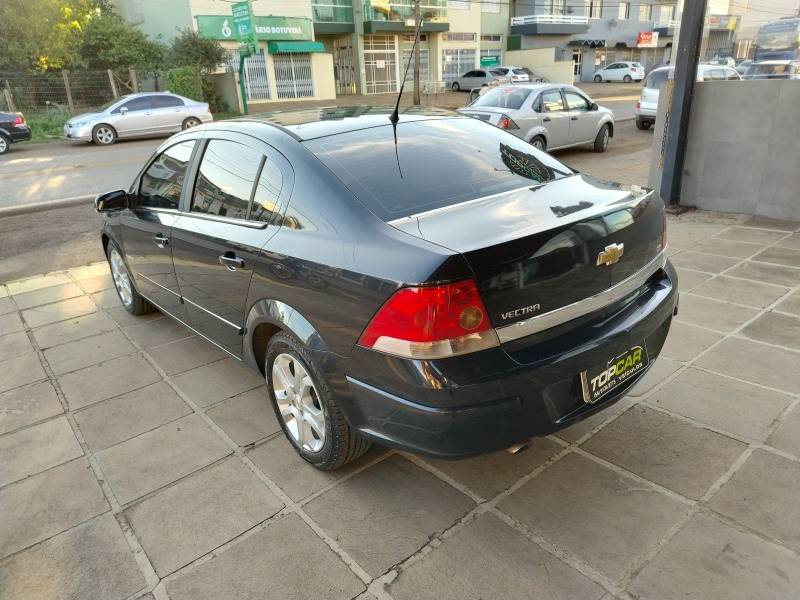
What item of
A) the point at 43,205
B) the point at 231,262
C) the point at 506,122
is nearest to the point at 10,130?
the point at 43,205

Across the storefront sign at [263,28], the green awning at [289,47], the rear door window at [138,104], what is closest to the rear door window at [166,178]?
the rear door window at [138,104]

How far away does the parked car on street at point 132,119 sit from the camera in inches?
672

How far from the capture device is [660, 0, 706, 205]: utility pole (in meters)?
6.56

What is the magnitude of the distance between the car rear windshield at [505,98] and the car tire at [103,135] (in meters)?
11.6

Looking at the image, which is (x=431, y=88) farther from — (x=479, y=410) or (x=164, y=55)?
(x=479, y=410)

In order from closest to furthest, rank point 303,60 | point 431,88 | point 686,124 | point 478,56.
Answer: point 686,124 → point 303,60 → point 431,88 → point 478,56

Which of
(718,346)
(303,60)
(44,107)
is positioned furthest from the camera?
(303,60)

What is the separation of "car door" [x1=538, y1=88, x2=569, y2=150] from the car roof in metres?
8.40

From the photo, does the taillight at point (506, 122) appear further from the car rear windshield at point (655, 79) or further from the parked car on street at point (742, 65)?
the car rear windshield at point (655, 79)

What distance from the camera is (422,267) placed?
81.2 inches

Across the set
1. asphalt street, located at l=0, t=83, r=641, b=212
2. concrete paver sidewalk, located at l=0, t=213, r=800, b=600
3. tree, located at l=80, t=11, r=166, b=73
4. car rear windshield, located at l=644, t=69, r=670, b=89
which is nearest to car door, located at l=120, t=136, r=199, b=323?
concrete paver sidewalk, located at l=0, t=213, r=800, b=600

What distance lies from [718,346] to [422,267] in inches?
105

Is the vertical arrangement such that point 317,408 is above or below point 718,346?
above

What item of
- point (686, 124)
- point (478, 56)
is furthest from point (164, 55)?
point (686, 124)
